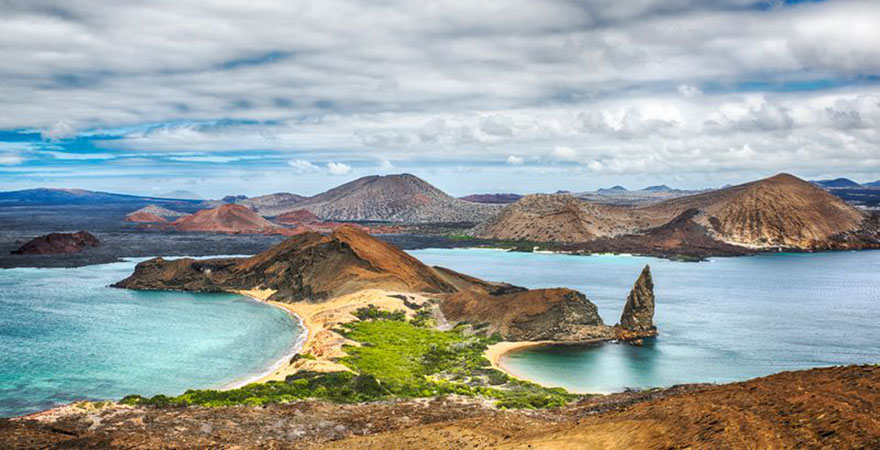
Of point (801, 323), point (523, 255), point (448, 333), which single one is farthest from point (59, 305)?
point (523, 255)

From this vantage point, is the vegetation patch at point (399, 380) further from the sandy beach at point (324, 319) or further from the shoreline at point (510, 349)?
the sandy beach at point (324, 319)

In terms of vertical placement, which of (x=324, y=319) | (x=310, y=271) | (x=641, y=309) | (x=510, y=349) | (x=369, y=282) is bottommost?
(x=510, y=349)

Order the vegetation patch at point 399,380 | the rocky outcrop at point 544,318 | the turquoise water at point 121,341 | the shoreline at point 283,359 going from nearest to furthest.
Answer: the vegetation patch at point 399,380 → the turquoise water at point 121,341 → the shoreline at point 283,359 → the rocky outcrop at point 544,318

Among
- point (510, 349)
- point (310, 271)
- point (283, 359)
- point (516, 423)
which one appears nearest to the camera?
point (516, 423)

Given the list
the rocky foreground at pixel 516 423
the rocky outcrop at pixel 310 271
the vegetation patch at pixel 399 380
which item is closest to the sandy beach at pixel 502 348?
the vegetation patch at pixel 399 380

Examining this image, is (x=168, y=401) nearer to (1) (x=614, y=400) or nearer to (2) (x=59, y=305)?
(1) (x=614, y=400)

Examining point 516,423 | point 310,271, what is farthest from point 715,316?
point 516,423

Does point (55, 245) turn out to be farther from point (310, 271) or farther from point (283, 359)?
point (283, 359)
